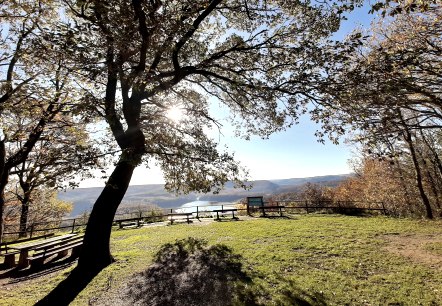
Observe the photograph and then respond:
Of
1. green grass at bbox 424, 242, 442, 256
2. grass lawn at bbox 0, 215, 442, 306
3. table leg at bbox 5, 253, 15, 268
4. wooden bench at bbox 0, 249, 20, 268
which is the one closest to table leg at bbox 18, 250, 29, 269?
wooden bench at bbox 0, 249, 20, 268

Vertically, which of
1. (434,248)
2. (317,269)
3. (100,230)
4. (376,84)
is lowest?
(434,248)

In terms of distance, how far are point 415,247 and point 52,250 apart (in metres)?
15.5

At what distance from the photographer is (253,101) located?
36.8 feet

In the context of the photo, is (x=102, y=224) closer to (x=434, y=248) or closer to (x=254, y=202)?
(x=434, y=248)

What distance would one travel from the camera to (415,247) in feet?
32.4

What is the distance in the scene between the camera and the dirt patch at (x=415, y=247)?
27.1ft

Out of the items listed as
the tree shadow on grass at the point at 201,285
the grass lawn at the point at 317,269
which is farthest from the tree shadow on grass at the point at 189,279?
the grass lawn at the point at 317,269

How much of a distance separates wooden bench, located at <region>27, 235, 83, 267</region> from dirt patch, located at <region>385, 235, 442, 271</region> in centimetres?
1379

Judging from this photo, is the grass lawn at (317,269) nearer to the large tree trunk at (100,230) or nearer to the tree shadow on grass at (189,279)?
the tree shadow on grass at (189,279)

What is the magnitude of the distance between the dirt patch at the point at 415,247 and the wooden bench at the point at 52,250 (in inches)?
543

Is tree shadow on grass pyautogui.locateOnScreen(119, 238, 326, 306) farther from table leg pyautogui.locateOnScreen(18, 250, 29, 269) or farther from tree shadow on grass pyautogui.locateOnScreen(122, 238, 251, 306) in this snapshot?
table leg pyautogui.locateOnScreen(18, 250, 29, 269)

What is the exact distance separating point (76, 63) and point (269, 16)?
22.5 ft

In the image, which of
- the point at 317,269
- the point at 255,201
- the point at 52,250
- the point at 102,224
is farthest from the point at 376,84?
the point at 255,201

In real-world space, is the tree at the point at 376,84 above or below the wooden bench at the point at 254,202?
above
